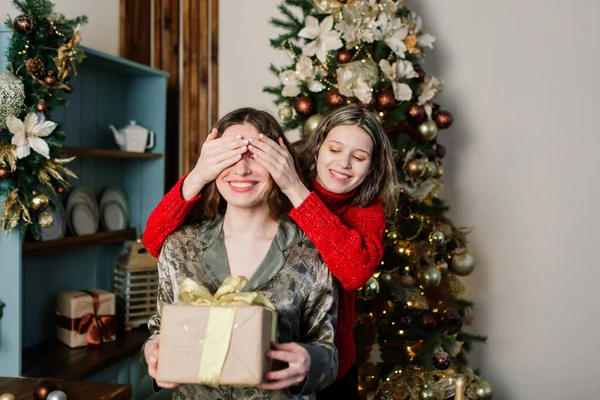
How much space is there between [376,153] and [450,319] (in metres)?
1.30

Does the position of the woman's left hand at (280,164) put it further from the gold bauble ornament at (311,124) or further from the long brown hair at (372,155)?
the gold bauble ornament at (311,124)

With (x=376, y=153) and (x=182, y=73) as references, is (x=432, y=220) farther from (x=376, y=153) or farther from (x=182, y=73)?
(x=182, y=73)

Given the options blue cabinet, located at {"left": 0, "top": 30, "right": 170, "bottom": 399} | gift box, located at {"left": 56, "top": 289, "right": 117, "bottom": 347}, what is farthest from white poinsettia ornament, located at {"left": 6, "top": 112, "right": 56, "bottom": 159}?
gift box, located at {"left": 56, "top": 289, "right": 117, "bottom": 347}

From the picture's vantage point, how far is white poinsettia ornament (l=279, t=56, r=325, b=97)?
2572 mm

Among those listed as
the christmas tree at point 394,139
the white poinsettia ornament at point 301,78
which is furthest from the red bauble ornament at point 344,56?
the white poinsettia ornament at point 301,78

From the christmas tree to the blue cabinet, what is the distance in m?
0.84

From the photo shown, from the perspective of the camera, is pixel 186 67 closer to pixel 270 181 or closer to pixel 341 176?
pixel 341 176

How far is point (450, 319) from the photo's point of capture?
2.77 metres

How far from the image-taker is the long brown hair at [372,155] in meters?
1.75

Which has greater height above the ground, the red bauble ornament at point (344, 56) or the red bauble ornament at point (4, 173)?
the red bauble ornament at point (344, 56)

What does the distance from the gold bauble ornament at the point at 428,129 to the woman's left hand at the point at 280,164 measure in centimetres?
138

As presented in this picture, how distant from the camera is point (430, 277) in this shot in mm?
2596

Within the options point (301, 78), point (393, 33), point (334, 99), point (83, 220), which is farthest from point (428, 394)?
point (83, 220)

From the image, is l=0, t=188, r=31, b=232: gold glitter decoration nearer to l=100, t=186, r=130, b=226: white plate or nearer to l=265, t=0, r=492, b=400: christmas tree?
l=100, t=186, r=130, b=226: white plate
